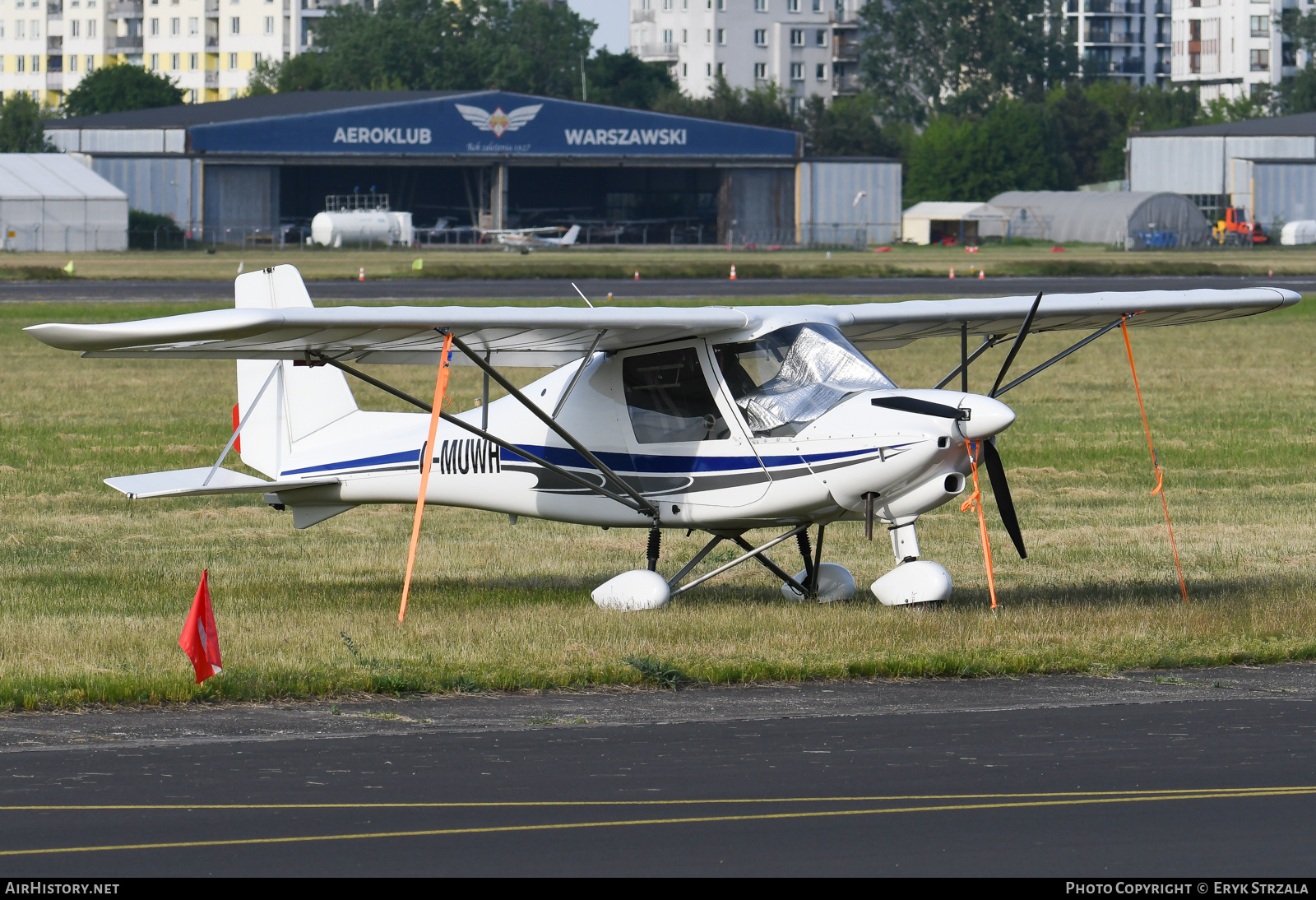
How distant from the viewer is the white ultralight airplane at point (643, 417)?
38.3 ft

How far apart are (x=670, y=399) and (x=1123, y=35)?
7512 inches

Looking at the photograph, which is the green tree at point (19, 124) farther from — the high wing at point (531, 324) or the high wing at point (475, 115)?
the high wing at point (531, 324)

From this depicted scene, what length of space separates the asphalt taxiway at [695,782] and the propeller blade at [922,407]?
1.68 meters

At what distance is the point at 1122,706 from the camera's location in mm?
10211

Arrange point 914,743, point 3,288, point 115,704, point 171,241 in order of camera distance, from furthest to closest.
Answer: point 171,241 < point 3,288 < point 115,704 < point 914,743

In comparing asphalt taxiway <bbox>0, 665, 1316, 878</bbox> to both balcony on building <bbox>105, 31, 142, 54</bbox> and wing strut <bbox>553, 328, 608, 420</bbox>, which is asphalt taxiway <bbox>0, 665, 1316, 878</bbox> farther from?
balcony on building <bbox>105, 31, 142, 54</bbox>

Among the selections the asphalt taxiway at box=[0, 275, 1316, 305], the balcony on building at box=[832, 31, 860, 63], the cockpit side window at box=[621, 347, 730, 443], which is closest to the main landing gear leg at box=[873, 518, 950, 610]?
the cockpit side window at box=[621, 347, 730, 443]

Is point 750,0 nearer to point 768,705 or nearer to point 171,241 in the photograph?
point 171,241

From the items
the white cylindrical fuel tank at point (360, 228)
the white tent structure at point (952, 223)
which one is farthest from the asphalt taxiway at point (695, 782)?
the white tent structure at point (952, 223)

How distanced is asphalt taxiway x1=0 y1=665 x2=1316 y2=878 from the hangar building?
99.7 metres

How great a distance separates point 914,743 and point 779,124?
132068mm

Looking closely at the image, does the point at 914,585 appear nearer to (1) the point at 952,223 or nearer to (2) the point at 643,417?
(2) the point at 643,417

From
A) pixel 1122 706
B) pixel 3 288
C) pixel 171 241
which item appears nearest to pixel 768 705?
pixel 1122 706

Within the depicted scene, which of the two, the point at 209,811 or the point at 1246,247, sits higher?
the point at 1246,247
